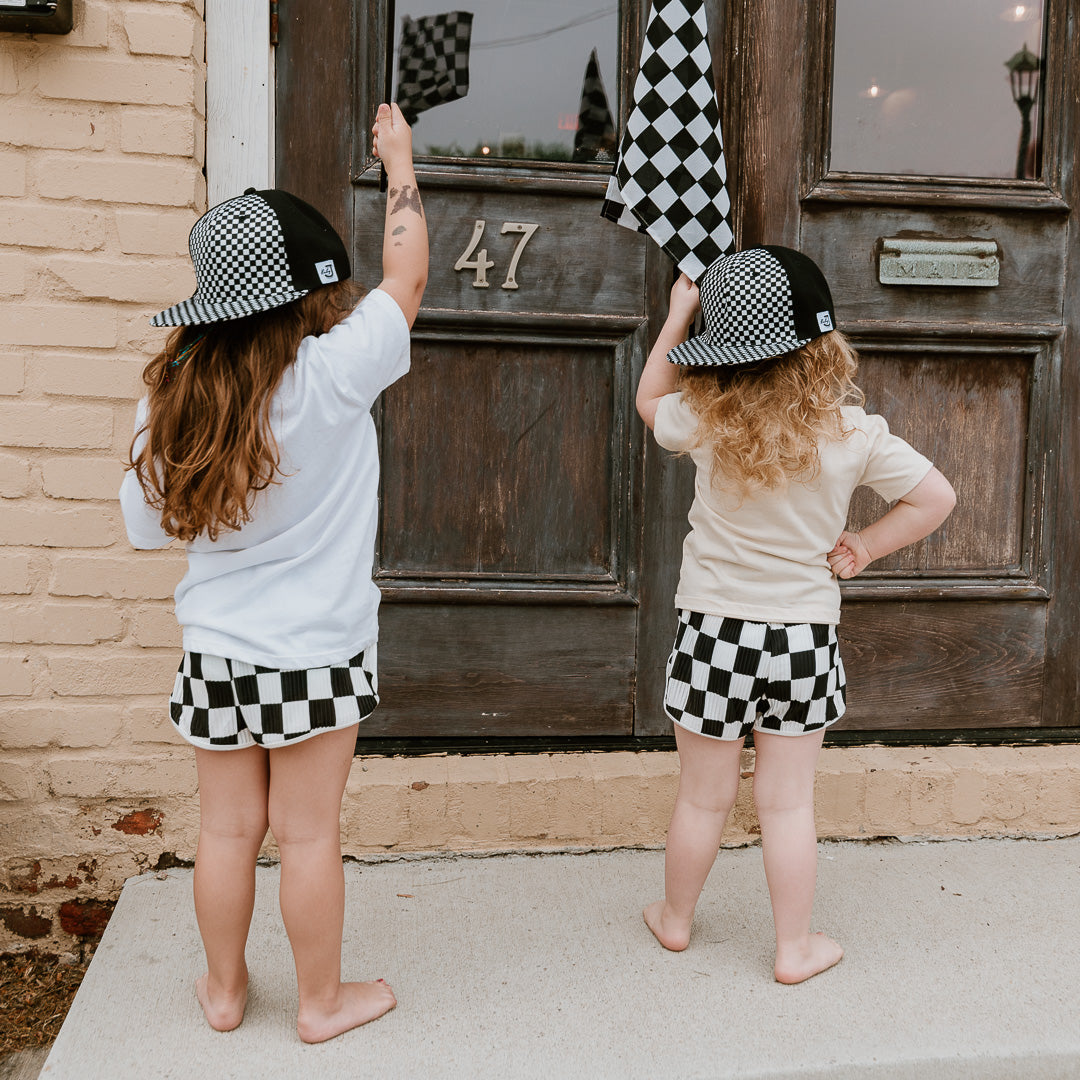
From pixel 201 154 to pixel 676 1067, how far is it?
2.12m

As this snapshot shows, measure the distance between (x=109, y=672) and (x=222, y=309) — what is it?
115 cm

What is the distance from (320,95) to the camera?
8.04 ft

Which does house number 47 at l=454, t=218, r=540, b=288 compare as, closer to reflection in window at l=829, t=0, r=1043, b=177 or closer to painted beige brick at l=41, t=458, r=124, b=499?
reflection in window at l=829, t=0, r=1043, b=177

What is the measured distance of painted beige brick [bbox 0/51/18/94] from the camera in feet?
7.14

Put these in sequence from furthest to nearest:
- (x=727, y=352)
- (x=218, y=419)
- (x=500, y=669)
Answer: (x=500, y=669) < (x=727, y=352) < (x=218, y=419)

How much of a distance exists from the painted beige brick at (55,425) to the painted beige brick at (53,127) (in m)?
0.57

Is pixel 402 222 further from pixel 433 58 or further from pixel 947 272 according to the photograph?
pixel 947 272

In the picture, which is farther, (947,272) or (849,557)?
(947,272)

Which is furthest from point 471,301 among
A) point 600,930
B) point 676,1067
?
point 676,1067

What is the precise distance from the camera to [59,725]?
2.36m

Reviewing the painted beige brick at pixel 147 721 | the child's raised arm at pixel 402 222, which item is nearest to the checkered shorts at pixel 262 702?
the child's raised arm at pixel 402 222

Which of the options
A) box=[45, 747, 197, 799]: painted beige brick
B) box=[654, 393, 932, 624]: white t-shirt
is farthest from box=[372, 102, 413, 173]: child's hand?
box=[45, 747, 197, 799]: painted beige brick

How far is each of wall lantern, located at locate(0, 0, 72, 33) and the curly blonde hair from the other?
5.13 feet

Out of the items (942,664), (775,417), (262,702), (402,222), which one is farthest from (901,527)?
(262,702)
